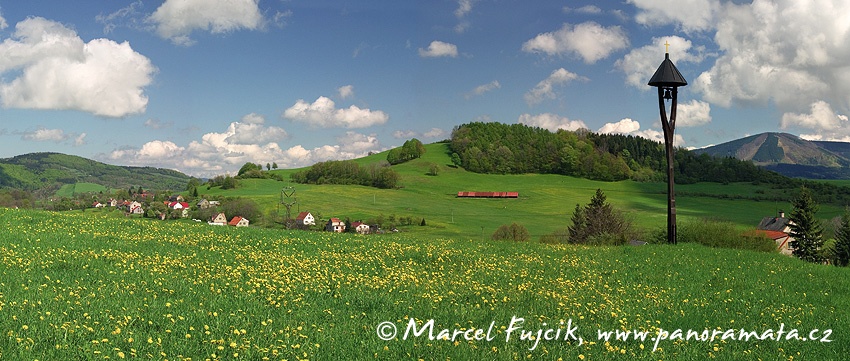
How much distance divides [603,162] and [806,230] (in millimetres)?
110393

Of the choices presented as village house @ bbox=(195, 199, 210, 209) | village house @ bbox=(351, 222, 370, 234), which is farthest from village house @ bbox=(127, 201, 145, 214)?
village house @ bbox=(351, 222, 370, 234)

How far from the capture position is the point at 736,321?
12.3m

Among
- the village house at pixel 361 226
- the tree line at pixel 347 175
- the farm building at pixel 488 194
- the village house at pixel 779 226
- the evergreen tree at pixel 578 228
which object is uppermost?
the tree line at pixel 347 175

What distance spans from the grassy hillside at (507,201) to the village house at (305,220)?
10.2ft

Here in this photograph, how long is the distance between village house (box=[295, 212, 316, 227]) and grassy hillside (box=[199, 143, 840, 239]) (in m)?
3.10

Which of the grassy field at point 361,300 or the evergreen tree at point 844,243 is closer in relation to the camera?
the grassy field at point 361,300

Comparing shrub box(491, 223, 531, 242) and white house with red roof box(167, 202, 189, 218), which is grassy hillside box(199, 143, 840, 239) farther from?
shrub box(491, 223, 531, 242)

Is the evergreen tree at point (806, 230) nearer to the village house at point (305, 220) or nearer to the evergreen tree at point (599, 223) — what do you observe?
the evergreen tree at point (599, 223)

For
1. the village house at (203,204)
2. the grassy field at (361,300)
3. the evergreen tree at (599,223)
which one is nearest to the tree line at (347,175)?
the village house at (203,204)

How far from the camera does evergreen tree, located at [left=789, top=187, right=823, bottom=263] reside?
68.0 metres

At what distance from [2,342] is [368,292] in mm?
6883

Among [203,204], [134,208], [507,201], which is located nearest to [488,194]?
[507,201]

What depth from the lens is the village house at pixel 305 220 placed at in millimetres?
116188

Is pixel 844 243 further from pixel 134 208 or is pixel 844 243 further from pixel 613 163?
pixel 134 208
